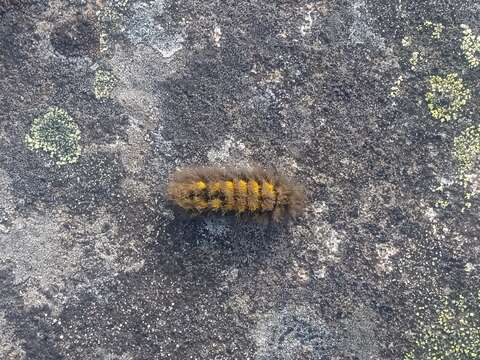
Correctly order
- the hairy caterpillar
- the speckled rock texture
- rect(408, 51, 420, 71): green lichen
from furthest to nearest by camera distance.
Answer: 1. rect(408, 51, 420, 71): green lichen
2. the speckled rock texture
3. the hairy caterpillar

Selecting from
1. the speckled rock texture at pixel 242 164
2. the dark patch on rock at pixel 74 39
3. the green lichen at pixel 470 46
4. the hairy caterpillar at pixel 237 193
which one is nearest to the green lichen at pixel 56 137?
the speckled rock texture at pixel 242 164

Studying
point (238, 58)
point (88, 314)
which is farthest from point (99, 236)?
point (238, 58)

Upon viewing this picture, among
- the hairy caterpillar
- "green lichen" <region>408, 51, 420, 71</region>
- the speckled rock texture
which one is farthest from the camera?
"green lichen" <region>408, 51, 420, 71</region>

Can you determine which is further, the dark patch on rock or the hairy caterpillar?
the dark patch on rock

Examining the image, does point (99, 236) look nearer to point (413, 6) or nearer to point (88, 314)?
point (88, 314)

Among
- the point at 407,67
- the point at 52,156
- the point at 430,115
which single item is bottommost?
the point at 52,156

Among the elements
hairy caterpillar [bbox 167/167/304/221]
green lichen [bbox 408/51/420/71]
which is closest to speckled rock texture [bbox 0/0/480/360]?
green lichen [bbox 408/51/420/71]

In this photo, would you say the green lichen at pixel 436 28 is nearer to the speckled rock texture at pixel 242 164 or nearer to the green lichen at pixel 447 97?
the speckled rock texture at pixel 242 164

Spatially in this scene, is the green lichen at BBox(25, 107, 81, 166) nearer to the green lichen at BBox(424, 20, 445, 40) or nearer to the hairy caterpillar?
the hairy caterpillar
